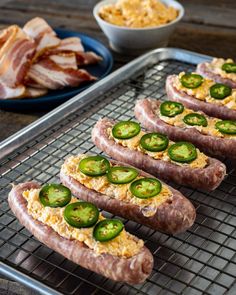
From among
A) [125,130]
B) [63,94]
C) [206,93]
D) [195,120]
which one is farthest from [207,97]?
[63,94]

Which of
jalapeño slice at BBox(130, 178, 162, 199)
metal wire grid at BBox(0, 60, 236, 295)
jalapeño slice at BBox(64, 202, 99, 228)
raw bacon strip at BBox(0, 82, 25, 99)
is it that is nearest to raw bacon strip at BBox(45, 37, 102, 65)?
raw bacon strip at BBox(0, 82, 25, 99)

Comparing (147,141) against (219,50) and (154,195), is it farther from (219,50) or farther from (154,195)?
(219,50)

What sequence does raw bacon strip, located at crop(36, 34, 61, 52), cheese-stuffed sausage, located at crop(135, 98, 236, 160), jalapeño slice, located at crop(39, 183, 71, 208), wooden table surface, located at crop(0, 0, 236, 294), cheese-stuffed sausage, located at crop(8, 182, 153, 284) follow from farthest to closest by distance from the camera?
wooden table surface, located at crop(0, 0, 236, 294) → raw bacon strip, located at crop(36, 34, 61, 52) → cheese-stuffed sausage, located at crop(135, 98, 236, 160) → jalapeño slice, located at crop(39, 183, 71, 208) → cheese-stuffed sausage, located at crop(8, 182, 153, 284)

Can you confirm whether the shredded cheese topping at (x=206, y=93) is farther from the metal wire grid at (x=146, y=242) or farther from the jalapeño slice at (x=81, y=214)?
the jalapeño slice at (x=81, y=214)

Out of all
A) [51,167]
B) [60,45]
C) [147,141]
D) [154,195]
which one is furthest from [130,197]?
[60,45]

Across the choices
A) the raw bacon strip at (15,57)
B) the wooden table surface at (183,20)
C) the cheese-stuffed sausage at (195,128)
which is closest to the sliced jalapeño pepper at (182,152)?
the cheese-stuffed sausage at (195,128)

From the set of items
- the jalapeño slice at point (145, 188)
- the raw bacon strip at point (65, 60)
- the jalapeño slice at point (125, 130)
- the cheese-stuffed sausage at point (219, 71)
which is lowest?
the raw bacon strip at point (65, 60)

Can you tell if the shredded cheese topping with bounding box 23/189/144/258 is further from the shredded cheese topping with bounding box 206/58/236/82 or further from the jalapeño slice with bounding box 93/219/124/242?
the shredded cheese topping with bounding box 206/58/236/82
